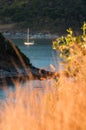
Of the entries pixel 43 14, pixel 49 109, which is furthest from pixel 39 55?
pixel 49 109

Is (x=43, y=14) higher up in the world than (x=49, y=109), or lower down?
lower down

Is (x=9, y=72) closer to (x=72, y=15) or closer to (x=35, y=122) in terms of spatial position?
(x=35, y=122)

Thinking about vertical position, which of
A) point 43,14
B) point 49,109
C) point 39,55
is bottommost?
point 43,14

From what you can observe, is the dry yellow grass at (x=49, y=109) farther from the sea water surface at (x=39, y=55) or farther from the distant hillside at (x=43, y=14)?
the distant hillside at (x=43, y=14)

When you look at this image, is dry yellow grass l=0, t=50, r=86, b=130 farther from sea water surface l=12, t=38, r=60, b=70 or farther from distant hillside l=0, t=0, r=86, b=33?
distant hillside l=0, t=0, r=86, b=33

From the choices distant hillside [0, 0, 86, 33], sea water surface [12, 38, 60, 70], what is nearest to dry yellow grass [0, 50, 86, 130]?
sea water surface [12, 38, 60, 70]

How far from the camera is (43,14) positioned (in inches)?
5689

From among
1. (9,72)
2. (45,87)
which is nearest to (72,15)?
(9,72)

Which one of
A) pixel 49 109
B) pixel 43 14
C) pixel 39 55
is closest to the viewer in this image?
pixel 49 109

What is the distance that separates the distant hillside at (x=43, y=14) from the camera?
137 m

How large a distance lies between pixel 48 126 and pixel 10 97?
0.93m

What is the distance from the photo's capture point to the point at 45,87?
645 cm

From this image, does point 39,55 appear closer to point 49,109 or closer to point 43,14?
point 43,14

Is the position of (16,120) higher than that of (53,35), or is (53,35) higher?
(16,120)
